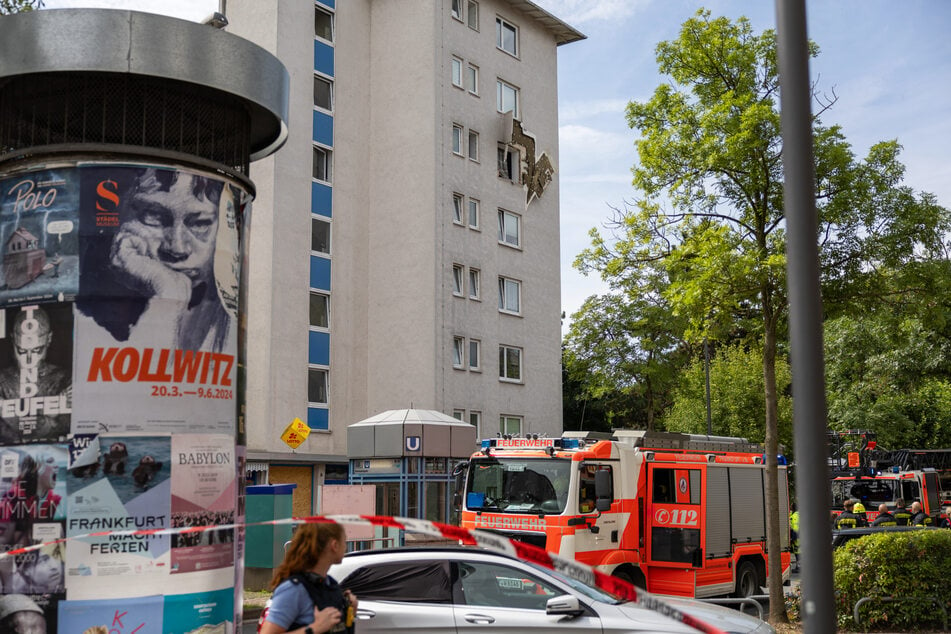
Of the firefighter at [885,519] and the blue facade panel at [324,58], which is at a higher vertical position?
the blue facade panel at [324,58]

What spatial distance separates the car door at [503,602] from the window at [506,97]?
31.6m

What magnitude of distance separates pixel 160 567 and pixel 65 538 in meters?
0.76

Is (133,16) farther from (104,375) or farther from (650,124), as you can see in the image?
(650,124)

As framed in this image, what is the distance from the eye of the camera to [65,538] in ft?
26.0

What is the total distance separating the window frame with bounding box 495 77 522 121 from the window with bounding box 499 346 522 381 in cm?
906

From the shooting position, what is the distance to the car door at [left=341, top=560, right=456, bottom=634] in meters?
8.56

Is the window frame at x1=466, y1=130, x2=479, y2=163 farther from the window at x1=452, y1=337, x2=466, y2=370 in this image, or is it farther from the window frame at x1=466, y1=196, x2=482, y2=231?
the window at x1=452, y1=337, x2=466, y2=370

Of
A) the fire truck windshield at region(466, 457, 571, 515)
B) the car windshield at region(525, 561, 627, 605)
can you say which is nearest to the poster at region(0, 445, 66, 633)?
the car windshield at region(525, 561, 627, 605)

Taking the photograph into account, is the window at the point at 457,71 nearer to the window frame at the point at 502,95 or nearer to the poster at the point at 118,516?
the window frame at the point at 502,95

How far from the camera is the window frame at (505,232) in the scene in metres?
38.6

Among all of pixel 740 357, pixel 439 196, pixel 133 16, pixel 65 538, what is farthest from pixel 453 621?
pixel 740 357

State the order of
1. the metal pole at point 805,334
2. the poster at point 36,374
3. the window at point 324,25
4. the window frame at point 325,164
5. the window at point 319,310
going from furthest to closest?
1. the window at point 324,25
2. the window frame at point 325,164
3. the window at point 319,310
4. the poster at point 36,374
5. the metal pole at point 805,334

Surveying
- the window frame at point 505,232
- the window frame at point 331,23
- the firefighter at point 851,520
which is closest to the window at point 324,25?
the window frame at point 331,23

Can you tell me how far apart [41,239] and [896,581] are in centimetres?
1073
